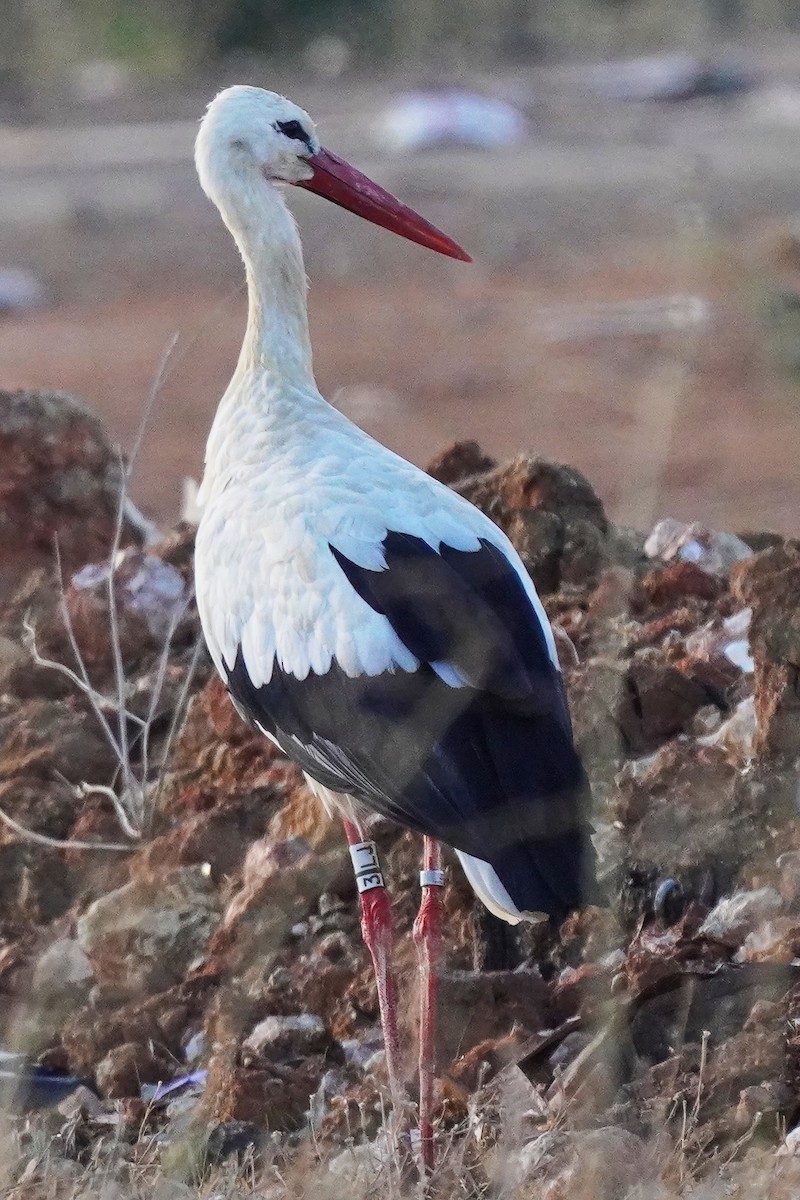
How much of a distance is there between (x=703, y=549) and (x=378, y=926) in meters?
1.81

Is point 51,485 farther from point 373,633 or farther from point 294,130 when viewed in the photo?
point 373,633

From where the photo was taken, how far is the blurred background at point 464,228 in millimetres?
11109

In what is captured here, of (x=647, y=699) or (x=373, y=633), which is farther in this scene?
(x=647, y=699)

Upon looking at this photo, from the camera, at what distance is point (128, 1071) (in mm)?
4457

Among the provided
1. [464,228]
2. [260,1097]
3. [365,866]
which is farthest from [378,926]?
[464,228]

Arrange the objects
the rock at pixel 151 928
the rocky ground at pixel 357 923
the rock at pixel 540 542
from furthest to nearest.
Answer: the rock at pixel 540 542 < the rock at pixel 151 928 < the rocky ground at pixel 357 923

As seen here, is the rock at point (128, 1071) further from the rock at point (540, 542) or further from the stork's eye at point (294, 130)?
the stork's eye at point (294, 130)

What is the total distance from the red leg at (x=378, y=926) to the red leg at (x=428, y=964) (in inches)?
2.4

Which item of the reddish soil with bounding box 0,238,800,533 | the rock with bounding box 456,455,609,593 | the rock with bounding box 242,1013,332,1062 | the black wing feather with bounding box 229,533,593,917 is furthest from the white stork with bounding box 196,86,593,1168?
the reddish soil with bounding box 0,238,800,533

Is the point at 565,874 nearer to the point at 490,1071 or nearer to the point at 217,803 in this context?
the point at 490,1071

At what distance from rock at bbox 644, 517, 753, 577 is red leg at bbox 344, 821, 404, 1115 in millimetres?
1585

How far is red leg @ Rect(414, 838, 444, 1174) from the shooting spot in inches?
158

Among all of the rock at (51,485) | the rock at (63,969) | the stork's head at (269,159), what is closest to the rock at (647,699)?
the stork's head at (269,159)

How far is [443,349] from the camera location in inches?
542
